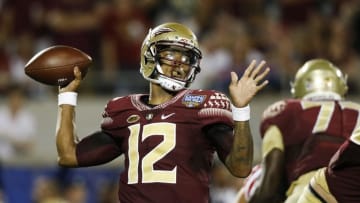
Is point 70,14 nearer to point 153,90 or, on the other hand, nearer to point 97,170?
point 97,170

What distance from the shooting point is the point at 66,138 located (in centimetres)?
542

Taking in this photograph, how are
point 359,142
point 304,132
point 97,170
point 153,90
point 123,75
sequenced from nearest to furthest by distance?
1. point 359,142
2. point 153,90
3. point 304,132
4. point 97,170
5. point 123,75

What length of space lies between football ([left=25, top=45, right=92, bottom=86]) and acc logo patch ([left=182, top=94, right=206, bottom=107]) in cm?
66

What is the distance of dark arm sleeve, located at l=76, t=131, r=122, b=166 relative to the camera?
5398 mm

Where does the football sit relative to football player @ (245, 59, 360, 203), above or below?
above

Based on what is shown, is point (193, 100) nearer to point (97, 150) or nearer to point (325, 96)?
point (97, 150)

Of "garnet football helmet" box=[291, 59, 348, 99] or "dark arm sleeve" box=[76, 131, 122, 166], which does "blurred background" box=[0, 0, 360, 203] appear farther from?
"dark arm sleeve" box=[76, 131, 122, 166]

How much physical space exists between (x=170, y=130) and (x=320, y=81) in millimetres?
1433

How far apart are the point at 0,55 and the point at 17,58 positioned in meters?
0.19

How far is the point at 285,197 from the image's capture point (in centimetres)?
609

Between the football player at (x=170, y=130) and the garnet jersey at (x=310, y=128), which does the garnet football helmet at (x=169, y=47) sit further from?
the garnet jersey at (x=310, y=128)

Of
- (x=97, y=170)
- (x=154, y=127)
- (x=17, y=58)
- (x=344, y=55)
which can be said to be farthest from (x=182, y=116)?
(x=17, y=58)

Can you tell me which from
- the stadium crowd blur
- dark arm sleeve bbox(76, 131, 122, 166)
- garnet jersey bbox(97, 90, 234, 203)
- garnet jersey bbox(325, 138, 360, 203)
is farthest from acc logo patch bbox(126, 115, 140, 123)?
the stadium crowd blur

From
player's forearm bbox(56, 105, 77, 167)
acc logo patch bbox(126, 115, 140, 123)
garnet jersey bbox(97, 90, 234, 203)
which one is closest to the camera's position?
garnet jersey bbox(97, 90, 234, 203)
